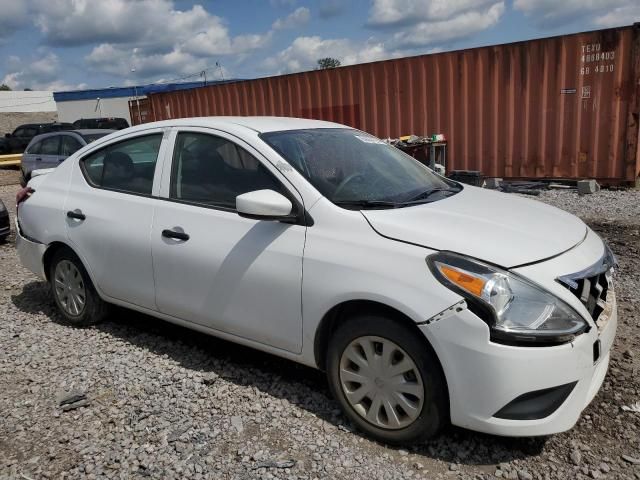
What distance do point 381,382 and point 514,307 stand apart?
771mm

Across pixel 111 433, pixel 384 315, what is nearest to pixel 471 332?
pixel 384 315

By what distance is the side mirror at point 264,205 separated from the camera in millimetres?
3000

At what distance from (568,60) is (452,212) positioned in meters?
8.54

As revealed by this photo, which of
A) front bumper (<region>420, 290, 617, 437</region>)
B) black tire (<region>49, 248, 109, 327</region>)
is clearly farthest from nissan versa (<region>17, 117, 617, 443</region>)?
black tire (<region>49, 248, 109, 327</region>)

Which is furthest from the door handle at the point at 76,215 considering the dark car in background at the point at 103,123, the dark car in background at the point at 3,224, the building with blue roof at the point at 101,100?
the building with blue roof at the point at 101,100

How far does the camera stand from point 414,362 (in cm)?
266

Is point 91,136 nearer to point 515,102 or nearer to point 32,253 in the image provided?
point 32,253

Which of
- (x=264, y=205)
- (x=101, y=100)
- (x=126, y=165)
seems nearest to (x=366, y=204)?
(x=264, y=205)

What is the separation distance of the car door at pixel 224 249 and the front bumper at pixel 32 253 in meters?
1.49

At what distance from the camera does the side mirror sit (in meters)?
3.00

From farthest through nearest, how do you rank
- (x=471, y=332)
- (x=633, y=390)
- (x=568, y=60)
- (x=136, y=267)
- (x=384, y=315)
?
(x=568, y=60)
(x=136, y=267)
(x=633, y=390)
(x=384, y=315)
(x=471, y=332)

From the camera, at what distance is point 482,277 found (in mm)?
2512

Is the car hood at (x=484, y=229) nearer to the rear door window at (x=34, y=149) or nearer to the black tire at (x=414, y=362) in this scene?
the black tire at (x=414, y=362)

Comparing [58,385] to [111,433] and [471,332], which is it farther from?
[471,332]
